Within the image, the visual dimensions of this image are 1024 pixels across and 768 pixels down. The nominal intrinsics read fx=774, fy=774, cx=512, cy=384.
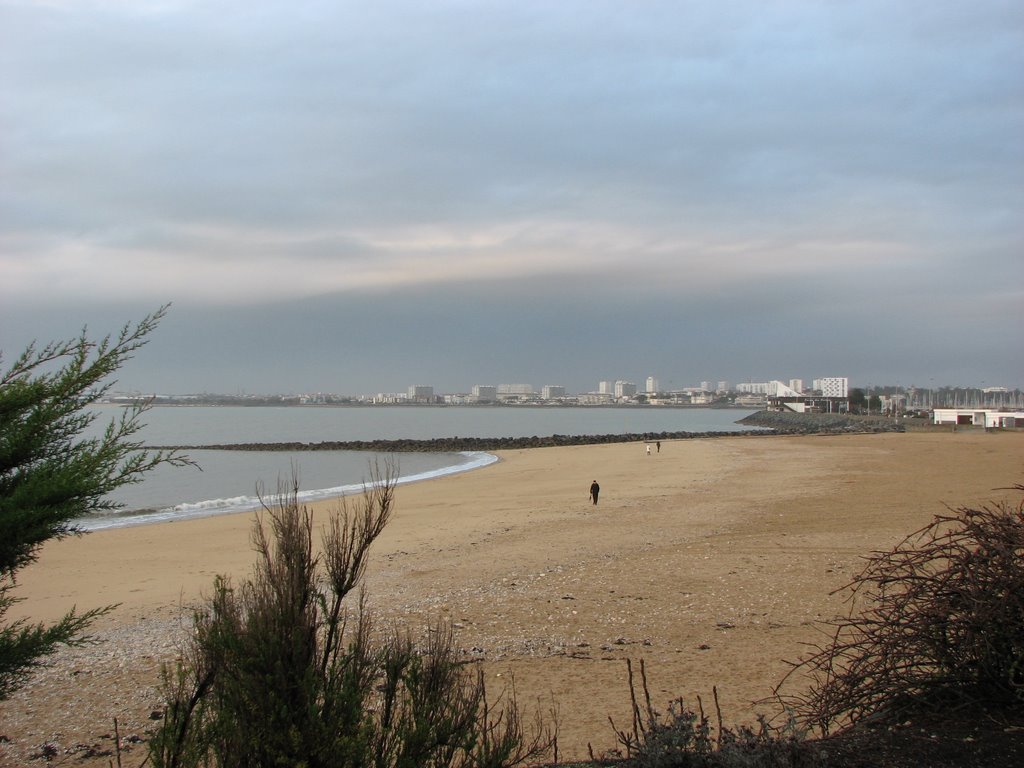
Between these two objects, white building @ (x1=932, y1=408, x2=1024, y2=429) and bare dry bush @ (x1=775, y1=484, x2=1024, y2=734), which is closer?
bare dry bush @ (x1=775, y1=484, x2=1024, y2=734)

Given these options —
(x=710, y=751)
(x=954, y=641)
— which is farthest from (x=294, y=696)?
(x=954, y=641)

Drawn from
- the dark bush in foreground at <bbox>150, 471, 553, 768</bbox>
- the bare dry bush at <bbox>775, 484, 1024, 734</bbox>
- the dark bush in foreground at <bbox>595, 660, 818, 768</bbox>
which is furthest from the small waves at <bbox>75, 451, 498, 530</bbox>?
the dark bush in foreground at <bbox>595, 660, 818, 768</bbox>

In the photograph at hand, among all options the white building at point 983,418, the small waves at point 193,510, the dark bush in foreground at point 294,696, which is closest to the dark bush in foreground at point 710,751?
the dark bush in foreground at point 294,696

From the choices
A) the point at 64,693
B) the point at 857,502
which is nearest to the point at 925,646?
the point at 64,693

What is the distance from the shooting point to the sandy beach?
7.05 metres

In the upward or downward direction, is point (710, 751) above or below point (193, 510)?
above

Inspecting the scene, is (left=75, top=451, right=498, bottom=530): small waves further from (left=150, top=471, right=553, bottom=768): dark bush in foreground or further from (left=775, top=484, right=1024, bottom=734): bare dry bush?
(left=775, top=484, right=1024, bottom=734): bare dry bush

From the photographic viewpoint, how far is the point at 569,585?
11.5 metres

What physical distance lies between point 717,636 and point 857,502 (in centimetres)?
1393

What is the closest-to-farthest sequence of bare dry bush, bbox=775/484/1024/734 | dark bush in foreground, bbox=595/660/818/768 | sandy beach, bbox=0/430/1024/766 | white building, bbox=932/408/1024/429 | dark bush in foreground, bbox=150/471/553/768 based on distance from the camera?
dark bush in foreground, bbox=150/471/553/768 → dark bush in foreground, bbox=595/660/818/768 → bare dry bush, bbox=775/484/1024/734 → sandy beach, bbox=0/430/1024/766 → white building, bbox=932/408/1024/429

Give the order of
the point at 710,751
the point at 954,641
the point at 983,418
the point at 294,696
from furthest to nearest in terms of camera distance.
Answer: the point at 983,418 < the point at 954,641 < the point at 710,751 < the point at 294,696

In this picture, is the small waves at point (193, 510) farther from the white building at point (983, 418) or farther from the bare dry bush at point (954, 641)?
the white building at point (983, 418)

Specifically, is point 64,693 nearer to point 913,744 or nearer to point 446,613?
point 446,613

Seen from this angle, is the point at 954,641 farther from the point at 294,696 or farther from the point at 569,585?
the point at 569,585
